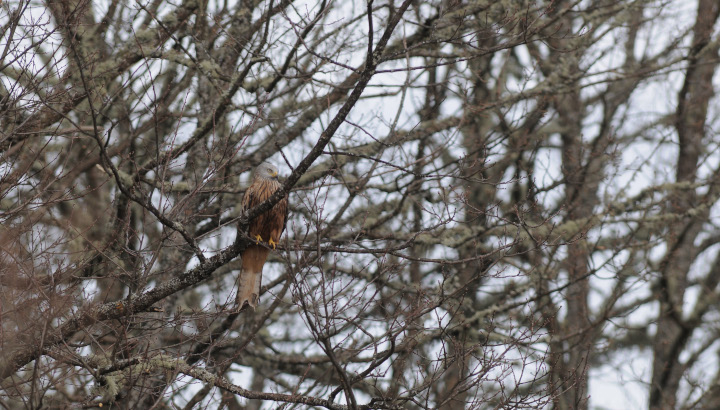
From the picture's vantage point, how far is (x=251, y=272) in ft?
17.9

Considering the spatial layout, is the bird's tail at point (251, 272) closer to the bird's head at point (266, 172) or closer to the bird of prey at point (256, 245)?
the bird of prey at point (256, 245)

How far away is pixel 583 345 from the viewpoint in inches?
298

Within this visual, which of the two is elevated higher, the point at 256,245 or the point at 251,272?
the point at 256,245

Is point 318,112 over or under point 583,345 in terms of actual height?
over

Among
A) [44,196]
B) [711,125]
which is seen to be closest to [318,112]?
[44,196]

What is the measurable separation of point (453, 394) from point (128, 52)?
4.67 meters

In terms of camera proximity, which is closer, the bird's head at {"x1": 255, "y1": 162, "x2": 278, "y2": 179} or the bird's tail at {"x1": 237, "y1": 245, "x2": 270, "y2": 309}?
the bird's tail at {"x1": 237, "y1": 245, "x2": 270, "y2": 309}

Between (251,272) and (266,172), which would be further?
(266,172)

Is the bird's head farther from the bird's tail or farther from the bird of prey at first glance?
the bird's tail

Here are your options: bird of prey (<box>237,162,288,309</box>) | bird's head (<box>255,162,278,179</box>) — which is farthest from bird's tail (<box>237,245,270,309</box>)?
bird's head (<box>255,162,278,179</box>)

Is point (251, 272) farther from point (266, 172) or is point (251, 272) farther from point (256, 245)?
point (266, 172)

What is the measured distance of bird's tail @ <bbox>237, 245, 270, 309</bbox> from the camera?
5391 mm

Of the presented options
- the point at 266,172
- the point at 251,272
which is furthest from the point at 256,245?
the point at 266,172

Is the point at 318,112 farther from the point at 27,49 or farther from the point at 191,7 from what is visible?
the point at 27,49
